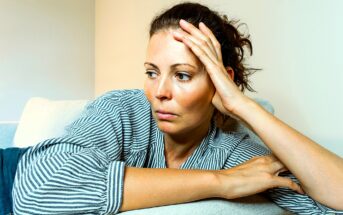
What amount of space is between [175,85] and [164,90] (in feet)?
0.12

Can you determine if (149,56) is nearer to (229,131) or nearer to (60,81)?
(229,131)

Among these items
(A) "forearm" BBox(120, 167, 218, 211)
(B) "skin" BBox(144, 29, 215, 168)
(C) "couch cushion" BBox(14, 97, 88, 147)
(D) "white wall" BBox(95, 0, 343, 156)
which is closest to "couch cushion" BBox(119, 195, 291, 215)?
(A) "forearm" BBox(120, 167, 218, 211)

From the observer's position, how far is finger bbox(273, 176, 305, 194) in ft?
2.78

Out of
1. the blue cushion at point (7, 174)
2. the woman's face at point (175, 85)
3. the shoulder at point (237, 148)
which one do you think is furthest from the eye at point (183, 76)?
the blue cushion at point (7, 174)

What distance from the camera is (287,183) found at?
858 mm

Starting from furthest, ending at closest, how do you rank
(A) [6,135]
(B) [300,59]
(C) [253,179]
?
(A) [6,135]
(B) [300,59]
(C) [253,179]

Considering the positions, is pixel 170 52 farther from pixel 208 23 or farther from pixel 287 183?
pixel 287 183

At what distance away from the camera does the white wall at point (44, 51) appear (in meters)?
2.63

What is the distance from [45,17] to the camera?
2779 millimetres

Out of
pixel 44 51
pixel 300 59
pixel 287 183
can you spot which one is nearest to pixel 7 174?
pixel 287 183

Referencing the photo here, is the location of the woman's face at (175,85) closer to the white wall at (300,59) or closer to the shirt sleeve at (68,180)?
the shirt sleeve at (68,180)

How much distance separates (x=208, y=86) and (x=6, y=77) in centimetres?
217

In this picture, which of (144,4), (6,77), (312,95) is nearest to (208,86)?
(312,95)

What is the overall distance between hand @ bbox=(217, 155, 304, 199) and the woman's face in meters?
0.18
